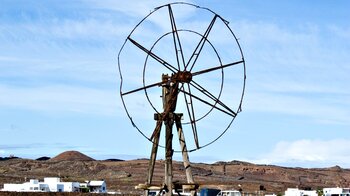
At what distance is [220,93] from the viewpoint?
112ft

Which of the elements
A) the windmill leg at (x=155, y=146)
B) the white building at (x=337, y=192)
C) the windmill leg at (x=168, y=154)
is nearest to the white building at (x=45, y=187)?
the white building at (x=337, y=192)

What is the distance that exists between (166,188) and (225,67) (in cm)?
510

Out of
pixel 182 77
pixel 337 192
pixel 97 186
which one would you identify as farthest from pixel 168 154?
pixel 97 186

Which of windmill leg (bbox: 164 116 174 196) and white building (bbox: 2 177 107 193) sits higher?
white building (bbox: 2 177 107 193)

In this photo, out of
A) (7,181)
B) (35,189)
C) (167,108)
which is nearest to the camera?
(167,108)

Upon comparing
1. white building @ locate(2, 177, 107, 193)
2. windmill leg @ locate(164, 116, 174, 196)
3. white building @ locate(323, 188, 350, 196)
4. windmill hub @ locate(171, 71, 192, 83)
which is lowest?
windmill leg @ locate(164, 116, 174, 196)

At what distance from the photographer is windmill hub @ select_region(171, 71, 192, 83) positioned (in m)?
33.0

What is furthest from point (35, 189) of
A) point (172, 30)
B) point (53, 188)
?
point (172, 30)

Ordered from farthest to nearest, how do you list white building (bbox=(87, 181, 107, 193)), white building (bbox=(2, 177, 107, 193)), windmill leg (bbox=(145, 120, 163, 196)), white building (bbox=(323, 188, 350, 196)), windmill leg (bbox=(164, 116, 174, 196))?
1. white building (bbox=(87, 181, 107, 193))
2. white building (bbox=(323, 188, 350, 196))
3. white building (bbox=(2, 177, 107, 193))
4. windmill leg (bbox=(145, 120, 163, 196))
5. windmill leg (bbox=(164, 116, 174, 196))

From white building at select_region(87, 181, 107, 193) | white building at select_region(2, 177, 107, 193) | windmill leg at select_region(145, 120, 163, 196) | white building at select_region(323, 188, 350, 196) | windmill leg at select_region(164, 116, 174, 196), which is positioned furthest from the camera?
white building at select_region(87, 181, 107, 193)

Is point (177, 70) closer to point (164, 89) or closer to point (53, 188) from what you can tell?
point (164, 89)

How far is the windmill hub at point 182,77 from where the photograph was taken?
1299 inches

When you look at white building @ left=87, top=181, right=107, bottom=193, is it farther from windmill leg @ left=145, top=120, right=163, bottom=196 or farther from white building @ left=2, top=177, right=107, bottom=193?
windmill leg @ left=145, top=120, right=163, bottom=196

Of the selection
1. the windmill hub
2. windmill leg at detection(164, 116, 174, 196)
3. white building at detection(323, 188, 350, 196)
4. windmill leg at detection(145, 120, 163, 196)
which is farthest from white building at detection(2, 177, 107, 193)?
the windmill hub
